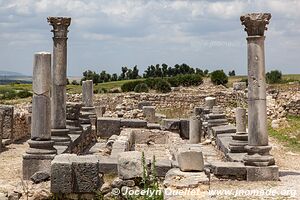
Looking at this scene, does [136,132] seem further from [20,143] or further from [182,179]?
[182,179]

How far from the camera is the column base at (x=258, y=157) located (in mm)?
11055

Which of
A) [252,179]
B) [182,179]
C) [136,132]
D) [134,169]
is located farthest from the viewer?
[136,132]

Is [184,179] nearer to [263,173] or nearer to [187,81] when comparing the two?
[263,173]

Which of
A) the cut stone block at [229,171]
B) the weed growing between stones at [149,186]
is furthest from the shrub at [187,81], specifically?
the weed growing between stones at [149,186]

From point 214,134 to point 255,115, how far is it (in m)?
6.96

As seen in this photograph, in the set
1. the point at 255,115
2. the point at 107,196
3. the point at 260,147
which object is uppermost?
the point at 255,115

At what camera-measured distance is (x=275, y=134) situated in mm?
21125

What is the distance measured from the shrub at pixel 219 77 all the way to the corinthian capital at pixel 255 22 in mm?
39681

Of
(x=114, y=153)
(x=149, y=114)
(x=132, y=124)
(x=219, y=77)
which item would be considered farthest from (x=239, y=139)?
(x=219, y=77)

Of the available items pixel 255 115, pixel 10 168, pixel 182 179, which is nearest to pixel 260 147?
pixel 255 115

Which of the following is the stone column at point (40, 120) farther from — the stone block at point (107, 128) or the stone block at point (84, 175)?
the stone block at point (107, 128)

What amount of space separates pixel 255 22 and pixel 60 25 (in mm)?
5365

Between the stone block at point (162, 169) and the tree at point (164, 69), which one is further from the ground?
the tree at point (164, 69)

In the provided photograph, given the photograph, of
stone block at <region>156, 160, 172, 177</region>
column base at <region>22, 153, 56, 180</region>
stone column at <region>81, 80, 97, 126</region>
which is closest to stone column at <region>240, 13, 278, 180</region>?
stone block at <region>156, 160, 172, 177</region>
